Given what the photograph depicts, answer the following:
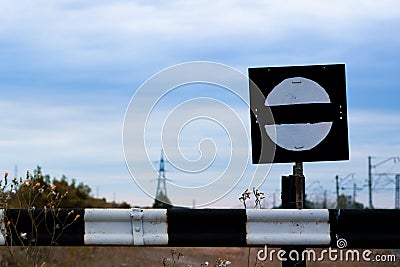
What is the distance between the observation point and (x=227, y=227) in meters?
5.91

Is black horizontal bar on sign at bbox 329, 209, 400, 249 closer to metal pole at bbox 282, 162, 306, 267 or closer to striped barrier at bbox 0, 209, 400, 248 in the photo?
striped barrier at bbox 0, 209, 400, 248

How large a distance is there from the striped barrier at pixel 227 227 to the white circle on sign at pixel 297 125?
561 millimetres

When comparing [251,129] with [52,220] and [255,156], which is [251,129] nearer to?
[255,156]

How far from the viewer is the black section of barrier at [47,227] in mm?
5938

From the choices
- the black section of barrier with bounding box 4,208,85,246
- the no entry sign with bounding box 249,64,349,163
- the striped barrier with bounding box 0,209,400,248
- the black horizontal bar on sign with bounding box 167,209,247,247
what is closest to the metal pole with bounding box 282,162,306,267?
the no entry sign with bounding box 249,64,349,163

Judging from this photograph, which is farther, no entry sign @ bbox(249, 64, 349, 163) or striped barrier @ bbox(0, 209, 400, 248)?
no entry sign @ bbox(249, 64, 349, 163)

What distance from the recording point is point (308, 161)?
6176mm

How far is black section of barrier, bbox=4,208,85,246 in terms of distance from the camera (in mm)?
5938

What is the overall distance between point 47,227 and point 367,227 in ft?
7.26

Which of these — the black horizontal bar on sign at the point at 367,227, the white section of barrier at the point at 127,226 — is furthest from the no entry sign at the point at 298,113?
the white section of barrier at the point at 127,226

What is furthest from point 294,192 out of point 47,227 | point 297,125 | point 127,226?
point 47,227

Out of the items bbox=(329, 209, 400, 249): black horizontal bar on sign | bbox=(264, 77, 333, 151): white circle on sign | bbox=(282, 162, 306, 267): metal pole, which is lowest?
bbox=(329, 209, 400, 249): black horizontal bar on sign

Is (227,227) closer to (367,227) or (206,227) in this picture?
(206,227)

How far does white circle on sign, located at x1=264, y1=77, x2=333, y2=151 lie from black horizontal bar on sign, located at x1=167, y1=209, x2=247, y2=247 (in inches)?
26.5
